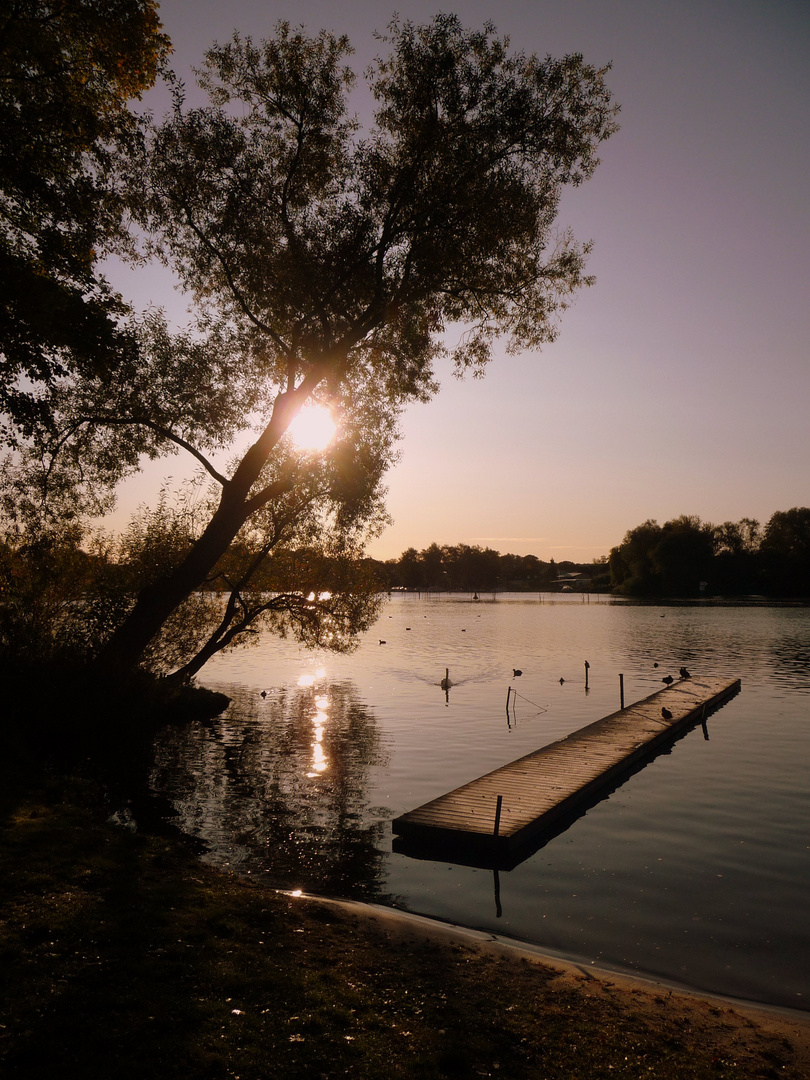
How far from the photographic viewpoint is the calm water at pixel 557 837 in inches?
440

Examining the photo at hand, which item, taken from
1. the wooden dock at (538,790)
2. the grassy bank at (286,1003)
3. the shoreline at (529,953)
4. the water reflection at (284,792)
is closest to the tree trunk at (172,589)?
the water reflection at (284,792)

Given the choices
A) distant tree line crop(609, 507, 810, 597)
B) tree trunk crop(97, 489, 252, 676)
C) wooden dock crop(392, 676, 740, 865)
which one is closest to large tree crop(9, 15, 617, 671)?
tree trunk crop(97, 489, 252, 676)

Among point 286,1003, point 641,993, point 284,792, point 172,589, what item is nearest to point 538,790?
point 284,792

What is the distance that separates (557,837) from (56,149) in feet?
59.2

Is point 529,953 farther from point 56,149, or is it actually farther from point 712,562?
point 712,562

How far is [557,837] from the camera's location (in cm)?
1608

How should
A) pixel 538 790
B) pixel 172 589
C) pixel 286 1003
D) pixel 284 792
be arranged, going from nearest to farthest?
1. pixel 286 1003
2. pixel 538 790
3. pixel 284 792
4. pixel 172 589

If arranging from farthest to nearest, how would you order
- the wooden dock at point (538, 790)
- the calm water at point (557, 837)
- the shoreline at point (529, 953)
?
1. the wooden dock at point (538, 790)
2. the calm water at point (557, 837)
3. the shoreline at point (529, 953)

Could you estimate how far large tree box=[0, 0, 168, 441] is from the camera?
42.4 ft

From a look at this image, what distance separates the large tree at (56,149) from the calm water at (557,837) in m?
10.3

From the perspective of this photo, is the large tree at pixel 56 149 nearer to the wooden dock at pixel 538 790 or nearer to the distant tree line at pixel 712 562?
the wooden dock at pixel 538 790

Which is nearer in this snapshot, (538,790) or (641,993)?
(641,993)

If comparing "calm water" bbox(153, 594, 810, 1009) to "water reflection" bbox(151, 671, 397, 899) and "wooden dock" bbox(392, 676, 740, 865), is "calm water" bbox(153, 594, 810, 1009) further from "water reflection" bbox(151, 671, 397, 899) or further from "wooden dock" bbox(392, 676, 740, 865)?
"wooden dock" bbox(392, 676, 740, 865)

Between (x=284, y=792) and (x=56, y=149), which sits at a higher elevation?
(x=56, y=149)
